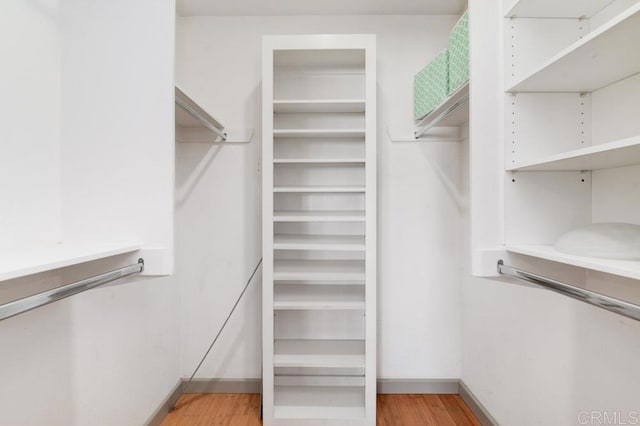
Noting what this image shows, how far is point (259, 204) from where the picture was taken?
2.23 meters

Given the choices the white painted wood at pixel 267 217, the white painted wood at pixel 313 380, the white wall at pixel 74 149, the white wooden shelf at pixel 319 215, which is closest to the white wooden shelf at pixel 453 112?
the white wooden shelf at pixel 319 215

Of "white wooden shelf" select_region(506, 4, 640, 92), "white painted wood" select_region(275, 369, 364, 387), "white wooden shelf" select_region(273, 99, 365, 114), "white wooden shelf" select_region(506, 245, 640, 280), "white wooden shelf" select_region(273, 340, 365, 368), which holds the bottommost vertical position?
"white painted wood" select_region(275, 369, 364, 387)

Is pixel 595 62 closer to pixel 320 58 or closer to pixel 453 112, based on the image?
pixel 453 112

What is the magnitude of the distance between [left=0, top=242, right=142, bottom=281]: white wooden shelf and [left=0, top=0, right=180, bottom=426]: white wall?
49 millimetres

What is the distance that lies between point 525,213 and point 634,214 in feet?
0.95

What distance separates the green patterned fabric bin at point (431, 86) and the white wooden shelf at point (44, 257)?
1595 millimetres

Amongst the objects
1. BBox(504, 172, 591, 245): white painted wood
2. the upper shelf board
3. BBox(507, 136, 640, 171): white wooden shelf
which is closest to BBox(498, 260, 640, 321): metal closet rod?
BBox(504, 172, 591, 245): white painted wood

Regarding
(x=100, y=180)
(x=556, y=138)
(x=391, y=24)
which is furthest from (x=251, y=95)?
(x=556, y=138)

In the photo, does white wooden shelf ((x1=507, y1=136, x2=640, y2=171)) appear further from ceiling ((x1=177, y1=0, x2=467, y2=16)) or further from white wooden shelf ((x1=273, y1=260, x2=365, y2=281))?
ceiling ((x1=177, y1=0, x2=467, y2=16))

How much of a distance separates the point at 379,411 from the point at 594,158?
1765mm

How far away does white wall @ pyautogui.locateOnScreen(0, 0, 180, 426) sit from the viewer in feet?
3.46

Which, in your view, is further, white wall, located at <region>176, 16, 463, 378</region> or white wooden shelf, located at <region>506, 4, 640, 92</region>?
white wall, located at <region>176, 16, 463, 378</region>

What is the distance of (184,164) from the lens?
7.30 feet

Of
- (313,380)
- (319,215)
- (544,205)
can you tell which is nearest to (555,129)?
(544,205)
